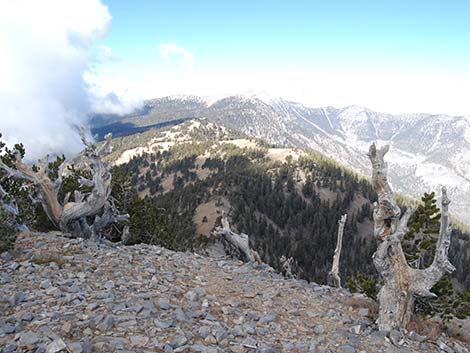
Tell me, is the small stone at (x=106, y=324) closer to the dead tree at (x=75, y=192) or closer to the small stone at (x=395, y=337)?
the small stone at (x=395, y=337)

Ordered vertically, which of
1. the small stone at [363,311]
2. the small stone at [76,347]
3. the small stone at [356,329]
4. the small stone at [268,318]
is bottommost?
the small stone at [363,311]

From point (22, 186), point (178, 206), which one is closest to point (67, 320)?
point (22, 186)

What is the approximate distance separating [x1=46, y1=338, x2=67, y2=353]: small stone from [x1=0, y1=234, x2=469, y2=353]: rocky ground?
0.07ft

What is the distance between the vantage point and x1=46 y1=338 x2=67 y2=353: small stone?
691cm

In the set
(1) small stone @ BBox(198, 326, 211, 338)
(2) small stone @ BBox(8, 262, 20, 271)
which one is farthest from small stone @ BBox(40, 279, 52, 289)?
(1) small stone @ BBox(198, 326, 211, 338)

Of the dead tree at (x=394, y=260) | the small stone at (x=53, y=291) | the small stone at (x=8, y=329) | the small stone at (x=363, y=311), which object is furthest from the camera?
the small stone at (x=363, y=311)

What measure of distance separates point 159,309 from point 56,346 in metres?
3.28

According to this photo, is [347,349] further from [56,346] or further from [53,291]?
[53,291]

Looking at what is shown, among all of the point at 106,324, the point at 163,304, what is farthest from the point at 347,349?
the point at 106,324

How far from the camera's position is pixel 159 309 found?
9.91 metres

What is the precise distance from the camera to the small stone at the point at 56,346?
691cm

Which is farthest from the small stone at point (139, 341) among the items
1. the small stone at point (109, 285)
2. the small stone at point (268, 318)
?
the small stone at point (268, 318)

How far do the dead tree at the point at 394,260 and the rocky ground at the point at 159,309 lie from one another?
2.65 ft

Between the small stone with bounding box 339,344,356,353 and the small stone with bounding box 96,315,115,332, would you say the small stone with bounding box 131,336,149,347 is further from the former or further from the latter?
the small stone with bounding box 339,344,356,353
